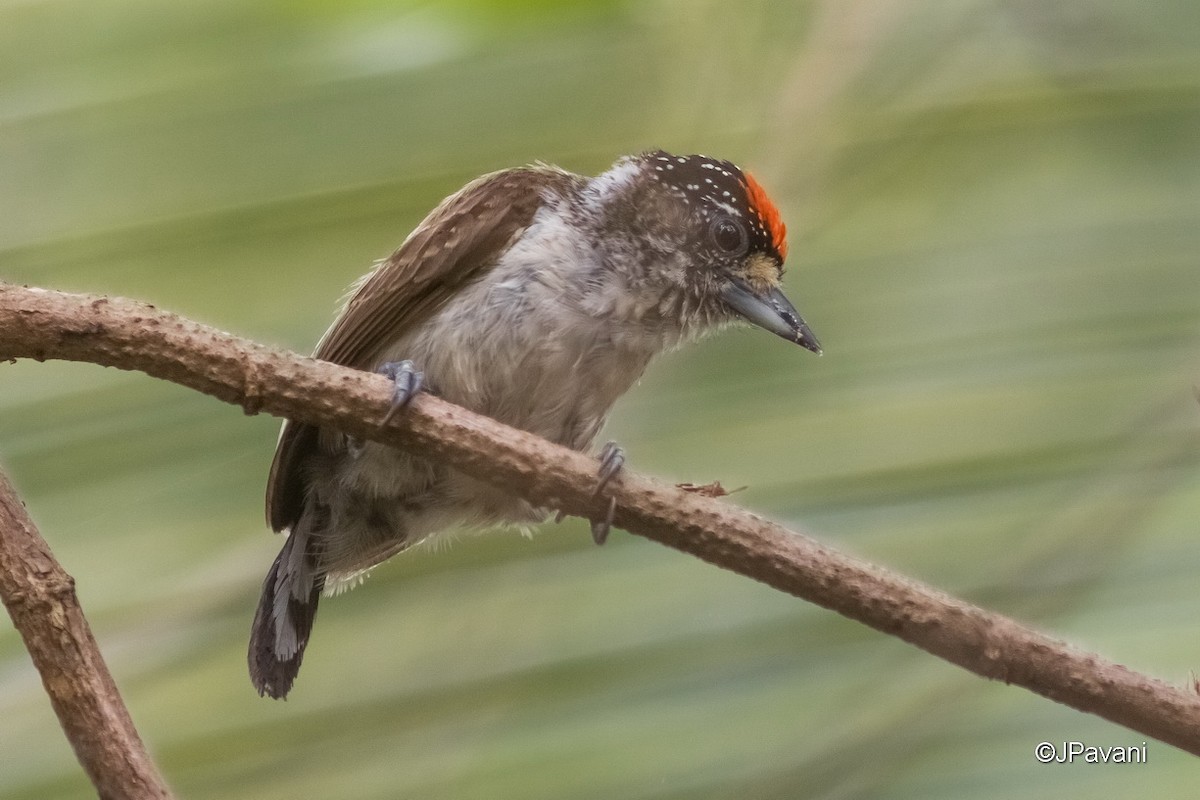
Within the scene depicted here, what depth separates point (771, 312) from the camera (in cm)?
251

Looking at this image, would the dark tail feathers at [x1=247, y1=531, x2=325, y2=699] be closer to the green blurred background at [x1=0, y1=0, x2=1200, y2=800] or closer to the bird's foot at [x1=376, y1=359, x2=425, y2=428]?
the green blurred background at [x1=0, y1=0, x2=1200, y2=800]

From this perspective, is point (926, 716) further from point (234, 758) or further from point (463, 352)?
point (234, 758)

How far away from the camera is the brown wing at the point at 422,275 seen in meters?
2.50

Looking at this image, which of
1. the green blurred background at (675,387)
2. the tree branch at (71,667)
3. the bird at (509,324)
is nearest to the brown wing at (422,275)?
the bird at (509,324)

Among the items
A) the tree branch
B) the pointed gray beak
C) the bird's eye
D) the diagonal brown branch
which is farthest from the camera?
the bird's eye

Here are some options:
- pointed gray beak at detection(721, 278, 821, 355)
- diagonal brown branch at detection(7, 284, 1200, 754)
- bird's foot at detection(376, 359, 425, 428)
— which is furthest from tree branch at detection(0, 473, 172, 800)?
pointed gray beak at detection(721, 278, 821, 355)

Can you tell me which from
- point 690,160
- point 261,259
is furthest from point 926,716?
point 261,259

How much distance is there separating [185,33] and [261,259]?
621 millimetres

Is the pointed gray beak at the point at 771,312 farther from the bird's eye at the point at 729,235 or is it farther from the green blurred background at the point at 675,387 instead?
the green blurred background at the point at 675,387

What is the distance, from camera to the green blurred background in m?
2.64

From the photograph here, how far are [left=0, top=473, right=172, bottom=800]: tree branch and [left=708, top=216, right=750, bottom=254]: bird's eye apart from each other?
1445 mm

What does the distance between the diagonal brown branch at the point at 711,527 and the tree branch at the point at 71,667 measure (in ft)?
0.98

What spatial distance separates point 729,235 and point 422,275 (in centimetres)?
66

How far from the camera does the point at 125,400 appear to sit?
9.10 ft
